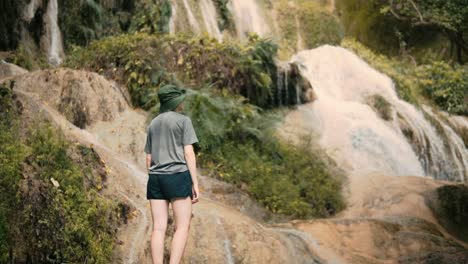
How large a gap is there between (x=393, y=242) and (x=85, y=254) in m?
4.53

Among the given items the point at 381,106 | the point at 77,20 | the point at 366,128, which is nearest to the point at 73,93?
the point at 77,20

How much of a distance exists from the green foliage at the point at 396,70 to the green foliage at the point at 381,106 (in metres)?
2.09

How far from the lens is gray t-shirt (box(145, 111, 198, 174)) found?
516cm

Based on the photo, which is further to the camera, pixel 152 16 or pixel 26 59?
pixel 152 16

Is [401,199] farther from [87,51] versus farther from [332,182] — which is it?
[87,51]

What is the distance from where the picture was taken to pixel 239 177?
1050 cm

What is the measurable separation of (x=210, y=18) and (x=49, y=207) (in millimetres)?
13562

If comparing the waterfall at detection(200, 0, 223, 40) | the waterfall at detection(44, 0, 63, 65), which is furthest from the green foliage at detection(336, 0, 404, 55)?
the waterfall at detection(44, 0, 63, 65)

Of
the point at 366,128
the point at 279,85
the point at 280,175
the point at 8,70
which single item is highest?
the point at 8,70

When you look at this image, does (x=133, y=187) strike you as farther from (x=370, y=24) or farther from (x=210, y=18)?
(x=370, y=24)

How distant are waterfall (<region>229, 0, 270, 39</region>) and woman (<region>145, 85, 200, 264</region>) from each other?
1542 cm

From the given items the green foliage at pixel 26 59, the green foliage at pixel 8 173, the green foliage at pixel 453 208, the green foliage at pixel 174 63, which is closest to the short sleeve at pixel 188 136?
the green foliage at pixel 8 173

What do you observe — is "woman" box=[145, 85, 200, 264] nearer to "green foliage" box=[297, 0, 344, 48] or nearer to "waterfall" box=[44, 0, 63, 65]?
"waterfall" box=[44, 0, 63, 65]

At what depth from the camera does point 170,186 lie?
5.12 metres
